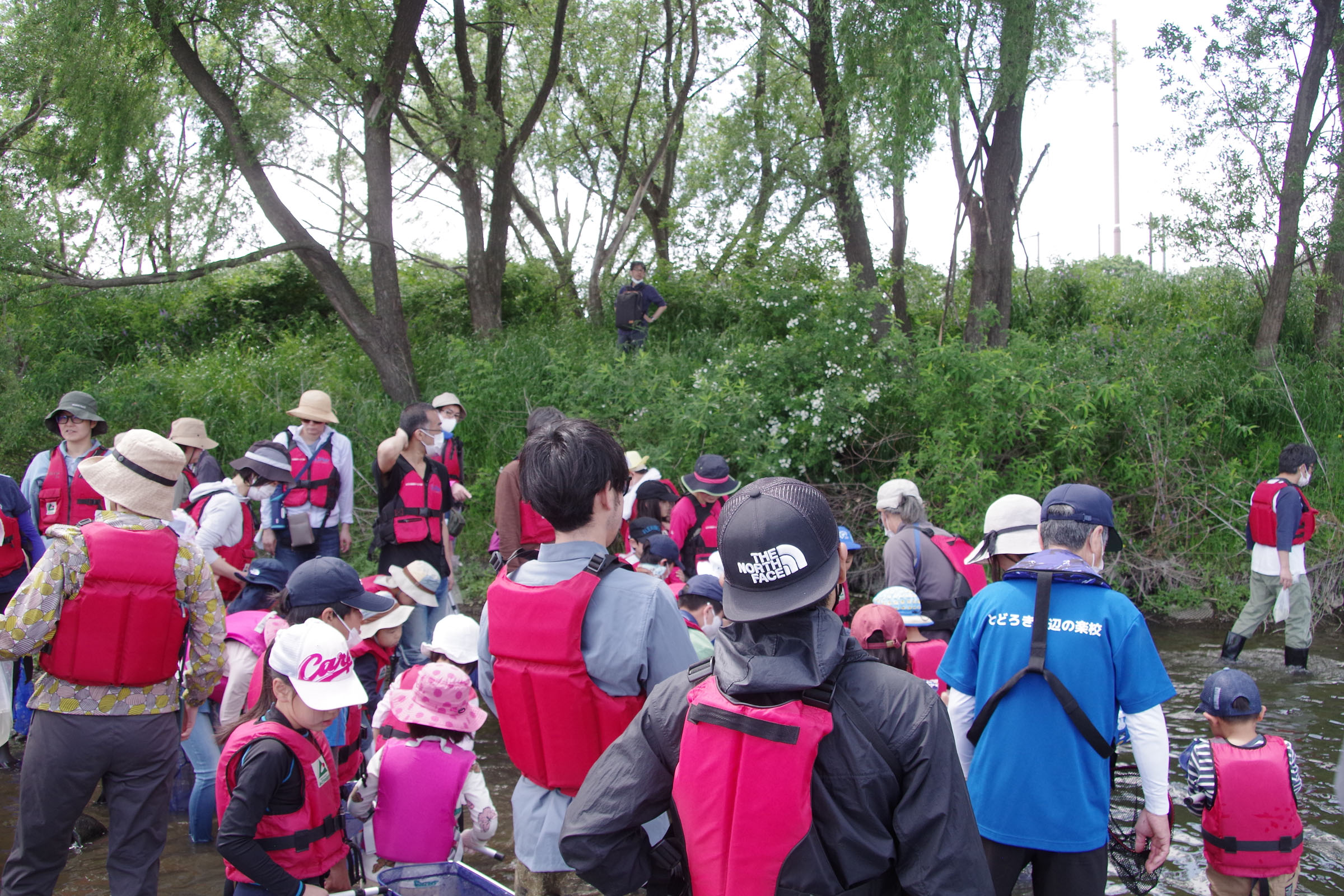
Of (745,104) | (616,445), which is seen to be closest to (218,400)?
(745,104)

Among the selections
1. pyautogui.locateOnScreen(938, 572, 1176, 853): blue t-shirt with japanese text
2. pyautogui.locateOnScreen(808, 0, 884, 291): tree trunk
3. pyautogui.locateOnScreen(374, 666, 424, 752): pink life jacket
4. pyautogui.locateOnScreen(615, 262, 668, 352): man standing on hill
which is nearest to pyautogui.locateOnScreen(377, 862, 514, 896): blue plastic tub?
pyautogui.locateOnScreen(374, 666, 424, 752): pink life jacket

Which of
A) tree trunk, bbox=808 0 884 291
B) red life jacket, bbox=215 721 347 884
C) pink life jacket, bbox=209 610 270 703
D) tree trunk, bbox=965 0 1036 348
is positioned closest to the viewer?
red life jacket, bbox=215 721 347 884

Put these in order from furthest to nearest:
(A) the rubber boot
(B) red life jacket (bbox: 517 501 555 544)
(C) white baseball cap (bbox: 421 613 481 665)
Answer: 1. (A) the rubber boot
2. (B) red life jacket (bbox: 517 501 555 544)
3. (C) white baseball cap (bbox: 421 613 481 665)

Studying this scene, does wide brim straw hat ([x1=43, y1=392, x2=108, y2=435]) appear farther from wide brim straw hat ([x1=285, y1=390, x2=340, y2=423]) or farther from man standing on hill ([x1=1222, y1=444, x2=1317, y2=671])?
man standing on hill ([x1=1222, y1=444, x2=1317, y2=671])

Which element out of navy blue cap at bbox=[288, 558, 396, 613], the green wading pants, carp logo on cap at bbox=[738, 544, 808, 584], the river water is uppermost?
carp logo on cap at bbox=[738, 544, 808, 584]

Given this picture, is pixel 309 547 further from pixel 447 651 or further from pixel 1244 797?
pixel 1244 797

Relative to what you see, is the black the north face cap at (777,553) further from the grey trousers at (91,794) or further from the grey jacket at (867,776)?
the grey trousers at (91,794)

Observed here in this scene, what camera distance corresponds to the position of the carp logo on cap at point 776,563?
1656 mm

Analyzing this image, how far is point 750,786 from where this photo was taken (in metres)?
1.58

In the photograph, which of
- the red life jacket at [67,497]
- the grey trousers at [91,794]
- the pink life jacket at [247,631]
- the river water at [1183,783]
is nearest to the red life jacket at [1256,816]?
the river water at [1183,783]

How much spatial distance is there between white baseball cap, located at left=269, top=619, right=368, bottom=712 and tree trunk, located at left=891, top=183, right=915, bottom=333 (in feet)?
35.7

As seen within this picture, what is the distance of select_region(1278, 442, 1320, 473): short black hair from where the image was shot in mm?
7281

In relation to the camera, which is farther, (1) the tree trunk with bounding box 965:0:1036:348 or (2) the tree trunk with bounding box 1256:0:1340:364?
(1) the tree trunk with bounding box 965:0:1036:348

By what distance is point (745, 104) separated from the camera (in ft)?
53.6
